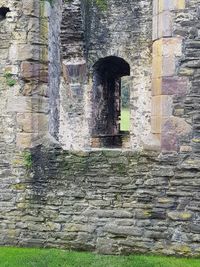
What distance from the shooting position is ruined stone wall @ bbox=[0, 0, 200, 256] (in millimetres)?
5754

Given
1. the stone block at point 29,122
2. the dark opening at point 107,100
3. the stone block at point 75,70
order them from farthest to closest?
the dark opening at point 107,100
the stone block at point 75,70
the stone block at point 29,122

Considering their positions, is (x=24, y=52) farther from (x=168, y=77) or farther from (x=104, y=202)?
(x=104, y=202)

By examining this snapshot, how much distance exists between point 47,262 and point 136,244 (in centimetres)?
111

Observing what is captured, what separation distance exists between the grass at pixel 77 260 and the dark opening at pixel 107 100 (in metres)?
6.70

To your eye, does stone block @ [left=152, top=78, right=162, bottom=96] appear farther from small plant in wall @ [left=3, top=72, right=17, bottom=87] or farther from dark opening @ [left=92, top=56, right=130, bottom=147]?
dark opening @ [left=92, top=56, right=130, bottom=147]

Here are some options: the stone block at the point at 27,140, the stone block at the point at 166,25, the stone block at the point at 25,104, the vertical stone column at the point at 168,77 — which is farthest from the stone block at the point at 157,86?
the stone block at the point at 27,140

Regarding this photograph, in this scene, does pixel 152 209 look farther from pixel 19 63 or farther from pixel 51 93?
pixel 19 63

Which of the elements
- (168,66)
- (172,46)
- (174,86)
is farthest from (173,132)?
(172,46)

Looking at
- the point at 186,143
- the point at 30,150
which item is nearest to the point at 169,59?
the point at 186,143

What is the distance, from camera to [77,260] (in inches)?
219

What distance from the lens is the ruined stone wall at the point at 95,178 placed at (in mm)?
5754

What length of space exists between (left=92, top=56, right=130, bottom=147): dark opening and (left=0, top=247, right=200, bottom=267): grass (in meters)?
6.70

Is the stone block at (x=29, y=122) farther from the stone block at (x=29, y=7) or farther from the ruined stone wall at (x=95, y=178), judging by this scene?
the stone block at (x=29, y=7)

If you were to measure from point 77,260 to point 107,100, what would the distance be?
8050 millimetres
